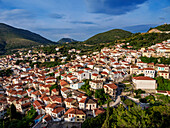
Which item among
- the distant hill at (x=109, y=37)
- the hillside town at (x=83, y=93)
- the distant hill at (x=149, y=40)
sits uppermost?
the distant hill at (x=109, y=37)

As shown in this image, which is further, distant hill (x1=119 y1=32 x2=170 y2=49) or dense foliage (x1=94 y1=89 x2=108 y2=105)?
distant hill (x1=119 y1=32 x2=170 y2=49)

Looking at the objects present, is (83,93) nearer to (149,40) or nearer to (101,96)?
(101,96)

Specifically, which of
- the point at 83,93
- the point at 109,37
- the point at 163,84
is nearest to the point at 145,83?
the point at 163,84

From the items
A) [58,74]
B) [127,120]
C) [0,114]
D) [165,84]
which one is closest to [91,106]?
[127,120]

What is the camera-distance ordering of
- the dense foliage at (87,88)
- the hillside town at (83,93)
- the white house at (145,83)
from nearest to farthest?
the hillside town at (83,93)
the dense foliage at (87,88)
the white house at (145,83)

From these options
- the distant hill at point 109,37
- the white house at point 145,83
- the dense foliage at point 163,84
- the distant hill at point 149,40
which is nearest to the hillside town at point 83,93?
the white house at point 145,83

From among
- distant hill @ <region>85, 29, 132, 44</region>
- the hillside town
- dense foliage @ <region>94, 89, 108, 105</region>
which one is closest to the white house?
the hillside town

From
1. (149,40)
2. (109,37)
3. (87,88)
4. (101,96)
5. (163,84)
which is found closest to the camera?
(101,96)

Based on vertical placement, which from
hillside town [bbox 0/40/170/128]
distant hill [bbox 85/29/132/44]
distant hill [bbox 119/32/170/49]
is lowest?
hillside town [bbox 0/40/170/128]

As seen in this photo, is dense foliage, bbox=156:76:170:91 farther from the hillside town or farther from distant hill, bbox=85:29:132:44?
distant hill, bbox=85:29:132:44

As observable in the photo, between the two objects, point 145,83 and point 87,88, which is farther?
point 87,88

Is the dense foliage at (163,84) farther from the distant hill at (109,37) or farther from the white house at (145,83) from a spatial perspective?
the distant hill at (109,37)

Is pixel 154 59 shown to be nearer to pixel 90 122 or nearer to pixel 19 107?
pixel 90 122
